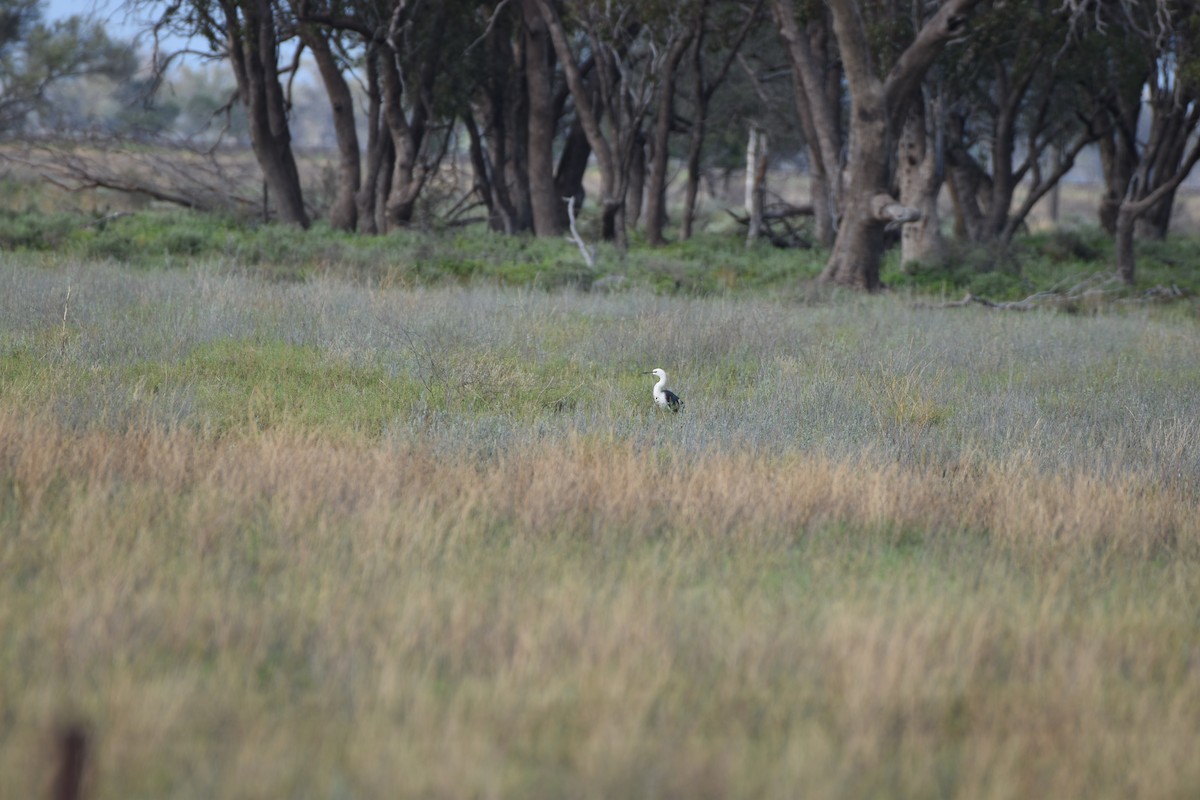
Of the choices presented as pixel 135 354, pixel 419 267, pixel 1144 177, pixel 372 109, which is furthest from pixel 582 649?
pixel 372 109

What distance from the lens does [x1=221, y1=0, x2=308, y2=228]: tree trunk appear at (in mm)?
20094

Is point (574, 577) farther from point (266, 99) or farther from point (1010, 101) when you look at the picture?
point (1010, 101)

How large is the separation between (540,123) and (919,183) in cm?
674

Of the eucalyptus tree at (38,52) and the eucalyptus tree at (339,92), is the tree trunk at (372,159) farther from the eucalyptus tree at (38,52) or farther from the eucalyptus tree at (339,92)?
the eucalyptus tree at (38,52)

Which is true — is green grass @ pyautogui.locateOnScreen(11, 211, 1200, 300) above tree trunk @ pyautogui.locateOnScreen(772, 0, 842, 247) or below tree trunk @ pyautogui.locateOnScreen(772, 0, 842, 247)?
below

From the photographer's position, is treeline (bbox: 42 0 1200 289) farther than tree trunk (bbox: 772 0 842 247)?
Yes

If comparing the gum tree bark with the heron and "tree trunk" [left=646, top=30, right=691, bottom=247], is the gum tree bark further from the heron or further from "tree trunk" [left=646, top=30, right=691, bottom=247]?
the heron

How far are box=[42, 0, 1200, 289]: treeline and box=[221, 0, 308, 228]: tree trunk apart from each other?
0.04m

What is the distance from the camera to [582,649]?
3699mm

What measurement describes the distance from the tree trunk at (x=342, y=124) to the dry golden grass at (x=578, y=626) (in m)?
16.7

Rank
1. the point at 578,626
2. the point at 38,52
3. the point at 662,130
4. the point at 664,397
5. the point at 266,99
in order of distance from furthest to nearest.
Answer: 1. the point at 38,52
2. the point at 662,130
3. the point at 266,99
4. the point at 664,397
5. the point at 578,626

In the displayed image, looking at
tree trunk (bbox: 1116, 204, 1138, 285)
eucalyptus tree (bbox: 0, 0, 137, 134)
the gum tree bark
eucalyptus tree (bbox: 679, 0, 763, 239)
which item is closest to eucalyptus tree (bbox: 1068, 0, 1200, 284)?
tree trunk (bbox: 1116, 204, 1138, 285)

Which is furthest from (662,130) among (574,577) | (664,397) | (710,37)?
(574,577)

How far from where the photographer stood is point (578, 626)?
3879mm
